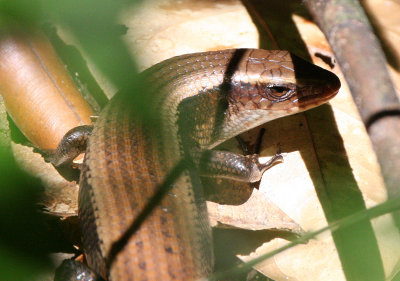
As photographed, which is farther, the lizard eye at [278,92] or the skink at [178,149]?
the lizard eye at [278,92]

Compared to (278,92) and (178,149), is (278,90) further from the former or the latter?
(178,149)

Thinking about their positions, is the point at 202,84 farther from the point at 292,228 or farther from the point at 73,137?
the point at 292,228

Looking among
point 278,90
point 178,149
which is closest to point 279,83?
point 278,90

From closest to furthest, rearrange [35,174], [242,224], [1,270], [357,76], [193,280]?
[1,270] → [357,76] → [193,280] → [242,224] → [35,174]

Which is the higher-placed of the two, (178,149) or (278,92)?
(178,149)

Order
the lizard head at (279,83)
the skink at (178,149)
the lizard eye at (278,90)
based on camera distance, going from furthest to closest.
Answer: the lizard eye at (278,90) → the lizard head at (279,83) → the skink at (178,149)

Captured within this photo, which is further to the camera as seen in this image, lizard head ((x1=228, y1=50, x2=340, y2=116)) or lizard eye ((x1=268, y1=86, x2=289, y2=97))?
lizard eye ((x1=268, y1=86, x2=289, y2=97))

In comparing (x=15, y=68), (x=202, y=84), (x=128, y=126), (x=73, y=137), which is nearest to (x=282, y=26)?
(x=202, y=84)

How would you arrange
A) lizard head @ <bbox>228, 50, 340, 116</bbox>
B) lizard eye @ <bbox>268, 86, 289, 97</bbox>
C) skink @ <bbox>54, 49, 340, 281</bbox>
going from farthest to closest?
1. lizard eye @ <bbox>268, 86, 289, 97</bbox>
2. lizard head @ <bbox>228, 50, 340, 116</bbox>
3. skink @ <bbox>54, 49, 340, 281</bbox>
